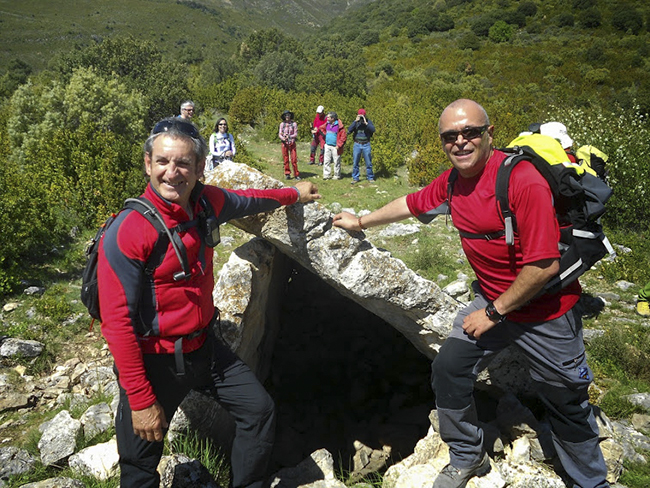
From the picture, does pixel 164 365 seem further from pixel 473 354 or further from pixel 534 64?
pixel 534 64

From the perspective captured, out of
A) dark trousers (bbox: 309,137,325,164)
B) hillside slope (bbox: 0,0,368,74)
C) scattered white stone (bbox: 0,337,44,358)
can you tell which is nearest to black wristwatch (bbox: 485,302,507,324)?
scattered white stone (bbox: 0,337,44,358)

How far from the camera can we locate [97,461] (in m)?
3.76

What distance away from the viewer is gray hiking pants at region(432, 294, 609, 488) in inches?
121

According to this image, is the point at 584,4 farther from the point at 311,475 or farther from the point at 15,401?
the point at 15,401

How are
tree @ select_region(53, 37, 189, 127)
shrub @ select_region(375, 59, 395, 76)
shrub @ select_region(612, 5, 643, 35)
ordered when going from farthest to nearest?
shrub @ select_region(375, 59, 395, 76), shrub @ select_region(612, 5, 643, 35), tree @ select_region(53, 37, 189, 127)

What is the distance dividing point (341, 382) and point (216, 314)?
11.6 ft

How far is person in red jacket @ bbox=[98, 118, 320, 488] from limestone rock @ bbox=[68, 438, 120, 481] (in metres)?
1.25

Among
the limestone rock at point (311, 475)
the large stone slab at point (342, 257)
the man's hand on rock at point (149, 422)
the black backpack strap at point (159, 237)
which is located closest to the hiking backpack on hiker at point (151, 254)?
the black backpack strap at point (159, 237)

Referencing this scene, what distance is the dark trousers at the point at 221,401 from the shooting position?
8.98 feet

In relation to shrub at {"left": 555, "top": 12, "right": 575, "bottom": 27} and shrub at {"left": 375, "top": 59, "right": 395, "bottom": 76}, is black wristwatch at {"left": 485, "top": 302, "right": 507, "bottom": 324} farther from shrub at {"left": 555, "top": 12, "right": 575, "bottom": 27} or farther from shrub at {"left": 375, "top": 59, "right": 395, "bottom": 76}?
shrub at {"left": 555, "top": 12, "right": 575, "bottom": 27}

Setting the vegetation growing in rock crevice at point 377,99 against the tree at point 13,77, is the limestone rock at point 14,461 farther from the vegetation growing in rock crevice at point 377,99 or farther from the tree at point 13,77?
the tree at point 13,77

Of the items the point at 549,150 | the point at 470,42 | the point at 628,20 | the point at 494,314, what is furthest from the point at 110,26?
the point at 494,314

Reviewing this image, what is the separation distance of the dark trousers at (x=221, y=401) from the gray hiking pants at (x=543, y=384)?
1492 millimetres

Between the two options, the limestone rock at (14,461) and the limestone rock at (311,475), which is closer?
the limestone rock at (14,461)
